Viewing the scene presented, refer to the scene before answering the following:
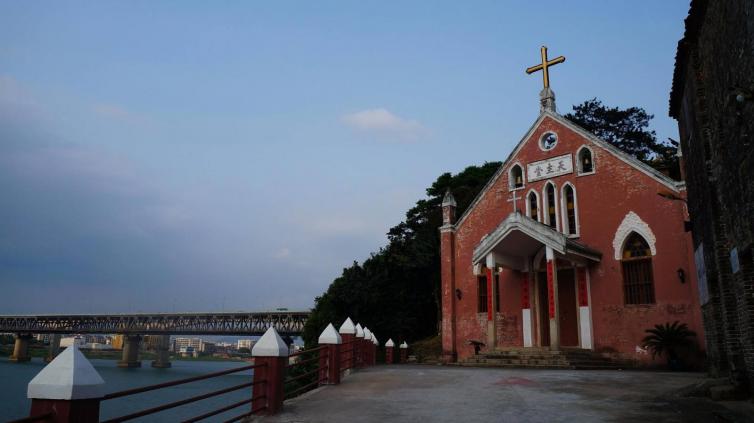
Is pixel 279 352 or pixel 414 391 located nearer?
pixel 279 352

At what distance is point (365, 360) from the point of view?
16.1 m

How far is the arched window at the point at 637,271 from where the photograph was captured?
17.1 metres

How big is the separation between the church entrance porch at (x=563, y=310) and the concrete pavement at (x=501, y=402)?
691 cm

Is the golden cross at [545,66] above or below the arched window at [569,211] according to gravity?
above

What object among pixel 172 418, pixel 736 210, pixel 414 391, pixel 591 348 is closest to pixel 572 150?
pixel 591 348

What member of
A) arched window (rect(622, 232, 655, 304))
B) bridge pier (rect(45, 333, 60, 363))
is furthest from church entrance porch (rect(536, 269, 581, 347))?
bridge pier (rect(45, 333, 60, 363))

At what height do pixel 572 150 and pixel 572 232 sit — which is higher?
pixel 572 150

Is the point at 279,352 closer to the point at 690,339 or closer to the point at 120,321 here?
the point at 690,339

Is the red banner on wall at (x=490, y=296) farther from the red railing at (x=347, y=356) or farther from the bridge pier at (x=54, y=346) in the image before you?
the bridge pier at (x=54, y=346)

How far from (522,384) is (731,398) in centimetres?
364

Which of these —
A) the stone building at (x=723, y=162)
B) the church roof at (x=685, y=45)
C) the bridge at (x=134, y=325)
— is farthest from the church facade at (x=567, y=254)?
the bridge at (x=134, y=325)

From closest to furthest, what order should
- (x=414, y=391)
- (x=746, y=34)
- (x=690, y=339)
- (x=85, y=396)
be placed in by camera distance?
(x=85, y=396)
(x=746, y=34)
(x=414, y=391)
(x=690, y=339)

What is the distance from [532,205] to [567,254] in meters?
3.74

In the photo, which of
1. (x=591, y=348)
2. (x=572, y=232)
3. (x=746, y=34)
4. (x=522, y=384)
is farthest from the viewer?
(x=572, y=232)
